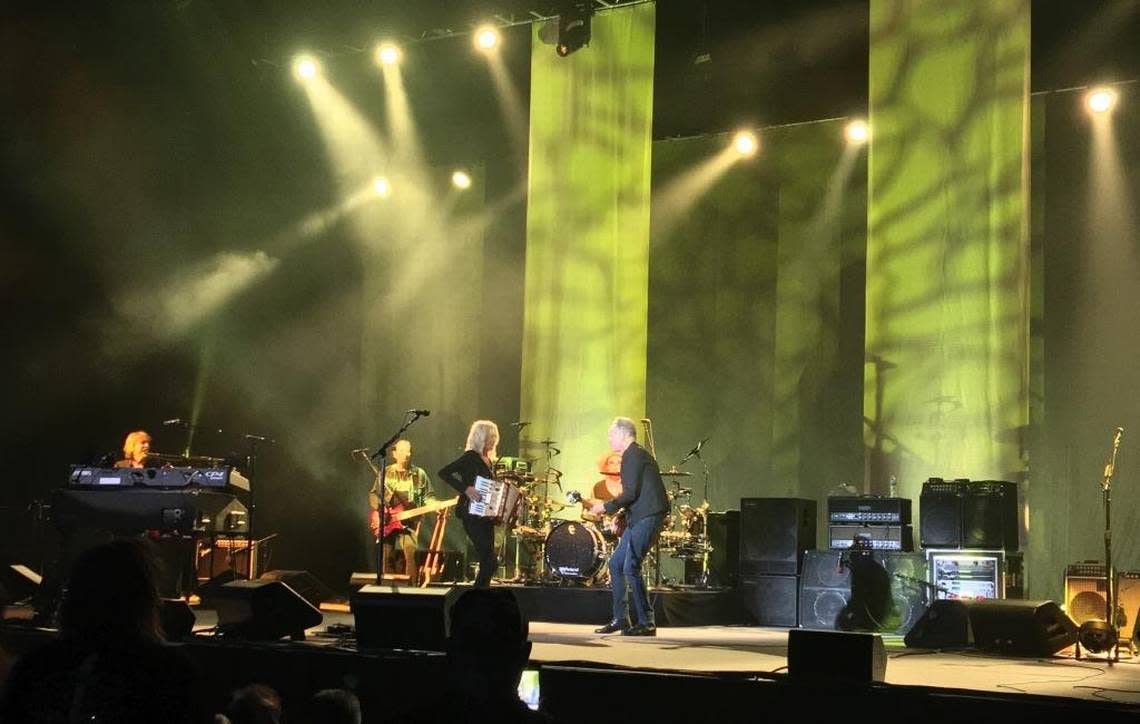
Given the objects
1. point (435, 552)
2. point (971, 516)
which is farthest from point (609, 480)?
point (971, 516)

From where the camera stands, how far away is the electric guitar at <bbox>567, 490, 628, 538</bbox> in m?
11.3

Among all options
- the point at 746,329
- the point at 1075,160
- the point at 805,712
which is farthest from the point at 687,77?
the point at 805,712

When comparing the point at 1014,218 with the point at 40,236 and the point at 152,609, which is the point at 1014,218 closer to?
the point at 40,236

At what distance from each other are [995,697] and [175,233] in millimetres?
10652

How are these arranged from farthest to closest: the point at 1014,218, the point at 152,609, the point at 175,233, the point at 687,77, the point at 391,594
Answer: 1. the point at 687,77
2. the point at 175,233
3. the point at 1014,218
4. the point at 391,594
5. the point at 152,609

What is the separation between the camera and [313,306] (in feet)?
51.0

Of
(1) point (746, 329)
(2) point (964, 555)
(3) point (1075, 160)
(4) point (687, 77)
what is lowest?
(2) point (964, 555)

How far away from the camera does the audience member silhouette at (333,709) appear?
3.44 metres

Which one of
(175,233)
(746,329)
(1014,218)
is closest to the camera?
(1014,218)

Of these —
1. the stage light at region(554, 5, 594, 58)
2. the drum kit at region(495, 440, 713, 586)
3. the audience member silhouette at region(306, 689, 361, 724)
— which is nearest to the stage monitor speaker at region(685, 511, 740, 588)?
the drum kit at region(495, 440, 713, 586)

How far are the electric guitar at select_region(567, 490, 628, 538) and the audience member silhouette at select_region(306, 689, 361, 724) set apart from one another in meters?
7.63

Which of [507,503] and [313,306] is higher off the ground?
[313,306]

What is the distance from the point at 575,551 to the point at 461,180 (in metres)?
6.77

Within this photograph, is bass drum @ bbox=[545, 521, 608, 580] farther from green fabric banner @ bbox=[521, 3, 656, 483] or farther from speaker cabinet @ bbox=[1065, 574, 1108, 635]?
speaker cabinet @ bbox=[1065, 574, 1108, 635]
